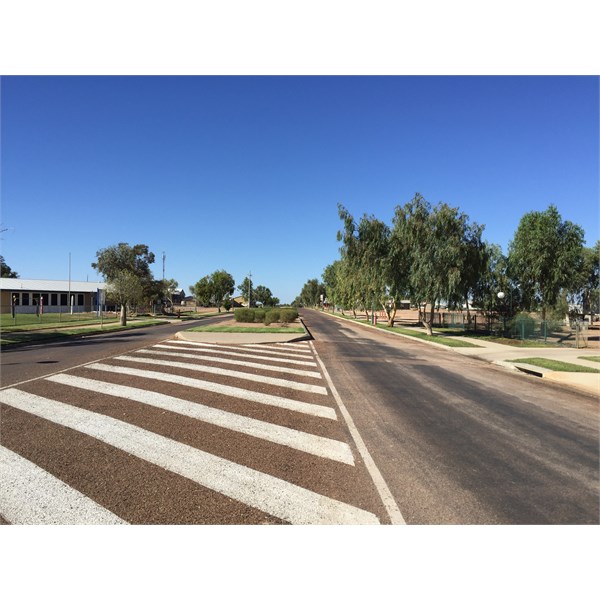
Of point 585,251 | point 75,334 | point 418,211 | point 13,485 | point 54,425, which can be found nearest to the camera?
point 13,485

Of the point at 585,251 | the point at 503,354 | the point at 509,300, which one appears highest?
the point at 585,251

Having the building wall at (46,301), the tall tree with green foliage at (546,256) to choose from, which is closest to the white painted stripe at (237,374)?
the tall tree with green foliage at (546,256)

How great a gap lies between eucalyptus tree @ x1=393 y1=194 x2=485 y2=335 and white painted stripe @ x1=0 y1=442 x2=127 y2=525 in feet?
71.8

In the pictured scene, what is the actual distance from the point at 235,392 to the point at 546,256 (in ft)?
83.5

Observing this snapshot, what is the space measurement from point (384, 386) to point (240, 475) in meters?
5.56

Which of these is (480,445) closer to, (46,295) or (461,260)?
(461,260)

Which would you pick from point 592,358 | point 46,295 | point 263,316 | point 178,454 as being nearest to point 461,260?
point 592,358

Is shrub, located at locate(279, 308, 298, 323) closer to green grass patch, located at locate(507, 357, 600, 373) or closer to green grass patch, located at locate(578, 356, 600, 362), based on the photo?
green grass patch, located at locate(507, 357, 600, 373)

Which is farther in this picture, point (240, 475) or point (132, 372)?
point (132, 372)

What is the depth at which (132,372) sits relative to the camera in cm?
920

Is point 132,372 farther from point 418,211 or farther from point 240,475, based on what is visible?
point 418,211

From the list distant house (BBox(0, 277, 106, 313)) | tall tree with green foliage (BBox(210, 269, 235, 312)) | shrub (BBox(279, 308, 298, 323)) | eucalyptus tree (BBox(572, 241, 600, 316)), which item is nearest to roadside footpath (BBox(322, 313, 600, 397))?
shrub (BBox(279, 308, 298, 323))

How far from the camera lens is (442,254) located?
858 inches
